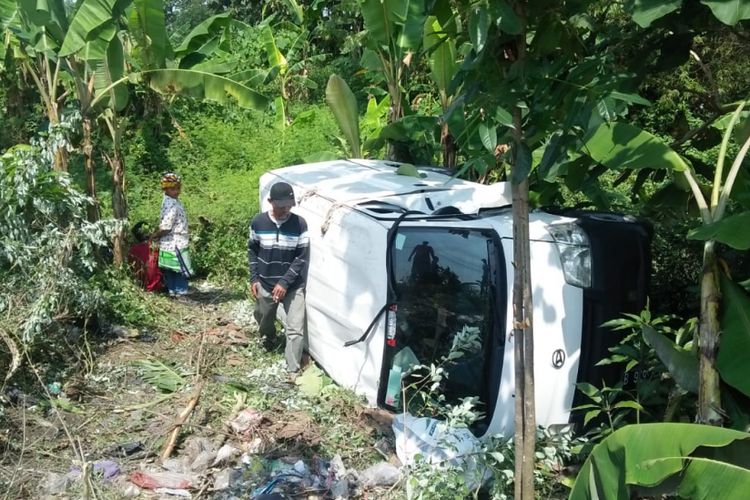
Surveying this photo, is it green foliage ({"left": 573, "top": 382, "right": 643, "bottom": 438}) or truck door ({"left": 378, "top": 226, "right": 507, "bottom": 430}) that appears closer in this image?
green foliage ({"left": 573, "top": 382, "right": 643, "bottom": 438})

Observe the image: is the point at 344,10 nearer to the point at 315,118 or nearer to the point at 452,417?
the point at 315,118

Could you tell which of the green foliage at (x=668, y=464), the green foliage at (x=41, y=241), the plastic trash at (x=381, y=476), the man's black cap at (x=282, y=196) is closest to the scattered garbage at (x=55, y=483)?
the green foliage at (x=41, y=241)

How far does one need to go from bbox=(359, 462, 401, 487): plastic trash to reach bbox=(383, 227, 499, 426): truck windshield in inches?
16.8

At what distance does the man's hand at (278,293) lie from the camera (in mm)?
6992

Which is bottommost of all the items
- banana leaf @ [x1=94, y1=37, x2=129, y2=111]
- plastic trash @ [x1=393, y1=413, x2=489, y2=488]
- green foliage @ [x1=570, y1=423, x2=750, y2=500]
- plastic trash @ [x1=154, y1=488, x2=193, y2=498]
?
plastic trash @ [x1=154, y1=488, x2=193, y2=498]

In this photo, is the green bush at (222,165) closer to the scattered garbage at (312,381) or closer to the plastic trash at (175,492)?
the scattered garbage at (312,381)

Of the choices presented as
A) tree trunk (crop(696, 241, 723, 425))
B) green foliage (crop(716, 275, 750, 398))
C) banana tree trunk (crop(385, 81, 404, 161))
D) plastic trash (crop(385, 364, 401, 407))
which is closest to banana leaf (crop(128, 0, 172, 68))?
banana tree trunk (crop(385, 81, 404, 161))

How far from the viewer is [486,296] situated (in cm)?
538

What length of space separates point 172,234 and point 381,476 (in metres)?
4.75

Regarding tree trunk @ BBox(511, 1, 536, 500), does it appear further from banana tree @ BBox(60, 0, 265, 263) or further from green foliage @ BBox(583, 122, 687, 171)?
banana tree @ BBox(60, 0, 265, 263)

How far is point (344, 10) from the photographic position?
1656cm

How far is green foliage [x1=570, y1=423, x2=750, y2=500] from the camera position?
2.97 m

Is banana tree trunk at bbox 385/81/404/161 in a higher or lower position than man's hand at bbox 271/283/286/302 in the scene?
higher

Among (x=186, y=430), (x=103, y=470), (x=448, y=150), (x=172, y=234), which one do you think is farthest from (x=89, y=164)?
(x=103, y=470)
